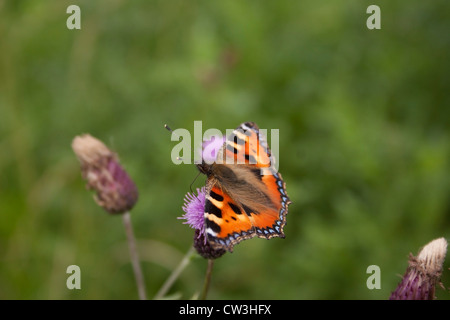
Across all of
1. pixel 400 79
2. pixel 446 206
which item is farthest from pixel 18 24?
pixel 446 206

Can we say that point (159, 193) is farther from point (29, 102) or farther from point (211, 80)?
point (29, 102)

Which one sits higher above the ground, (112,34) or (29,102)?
(112,34)

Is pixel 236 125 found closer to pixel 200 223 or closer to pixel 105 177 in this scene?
pixel 105 177

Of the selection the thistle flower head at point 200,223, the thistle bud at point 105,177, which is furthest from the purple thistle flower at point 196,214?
the thistle bud at point 105,177

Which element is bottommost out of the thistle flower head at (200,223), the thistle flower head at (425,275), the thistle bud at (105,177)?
the thistle flower head at (425,275)

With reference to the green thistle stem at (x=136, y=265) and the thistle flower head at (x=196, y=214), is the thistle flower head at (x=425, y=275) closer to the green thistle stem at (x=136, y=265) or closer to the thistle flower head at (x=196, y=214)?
the thistle flower head at (x=196, y=214)

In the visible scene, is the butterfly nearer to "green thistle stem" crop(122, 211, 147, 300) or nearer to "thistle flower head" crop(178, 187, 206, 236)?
"thistle flower head" crop(178, 187, 206, 236)

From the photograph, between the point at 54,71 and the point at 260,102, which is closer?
the point at 260,102
